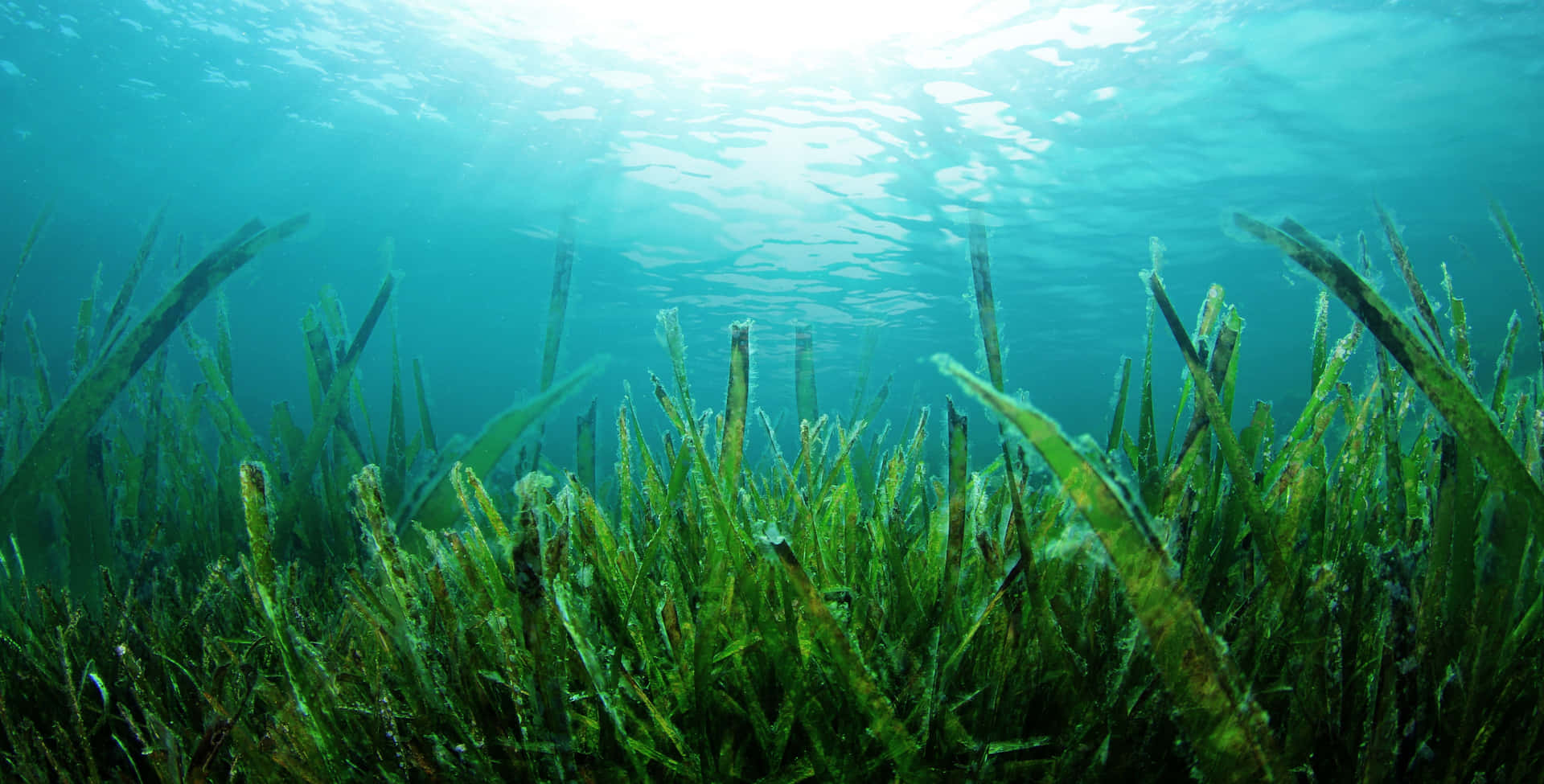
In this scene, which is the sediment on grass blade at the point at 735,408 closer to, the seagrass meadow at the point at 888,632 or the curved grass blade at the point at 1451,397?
the seagrass meadow at the point at 888,632

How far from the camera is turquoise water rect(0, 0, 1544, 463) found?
17125mm

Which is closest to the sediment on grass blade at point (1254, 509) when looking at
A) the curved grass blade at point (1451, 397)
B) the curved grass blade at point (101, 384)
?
the curved grass blade at point (1451, 397)

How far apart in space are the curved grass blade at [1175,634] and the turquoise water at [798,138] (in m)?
9.20

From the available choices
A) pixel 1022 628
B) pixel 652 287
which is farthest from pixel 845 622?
pixel 652 287

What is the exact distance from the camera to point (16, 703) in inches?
52.3

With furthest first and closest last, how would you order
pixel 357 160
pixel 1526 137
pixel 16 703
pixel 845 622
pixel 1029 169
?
pixel 357 160 → pixel 1029 169 → pixel 1526 137 → pixel 16 703 → pixel 845 622

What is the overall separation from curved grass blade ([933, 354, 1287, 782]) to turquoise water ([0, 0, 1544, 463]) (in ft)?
30.2

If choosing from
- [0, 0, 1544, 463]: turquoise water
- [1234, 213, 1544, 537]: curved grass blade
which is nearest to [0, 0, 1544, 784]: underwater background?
[1234, 213, 1544, 537]: curved grass blade

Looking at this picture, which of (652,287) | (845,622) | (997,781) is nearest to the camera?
(997,781)

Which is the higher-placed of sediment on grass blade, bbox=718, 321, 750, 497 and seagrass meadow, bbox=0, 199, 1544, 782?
sediment on grass blade, bbox=718, 321, 750, 497

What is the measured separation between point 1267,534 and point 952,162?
74.7 feet

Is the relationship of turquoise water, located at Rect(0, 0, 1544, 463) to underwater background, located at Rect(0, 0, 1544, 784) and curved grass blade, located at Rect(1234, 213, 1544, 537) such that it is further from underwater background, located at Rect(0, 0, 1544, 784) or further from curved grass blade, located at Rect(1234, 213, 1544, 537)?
curved grass blade, located at Rect(1234, 213, 1544, 537)

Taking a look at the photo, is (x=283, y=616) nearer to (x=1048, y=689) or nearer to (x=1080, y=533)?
(x=1048, y=689)

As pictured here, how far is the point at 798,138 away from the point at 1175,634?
2201 centimetres
